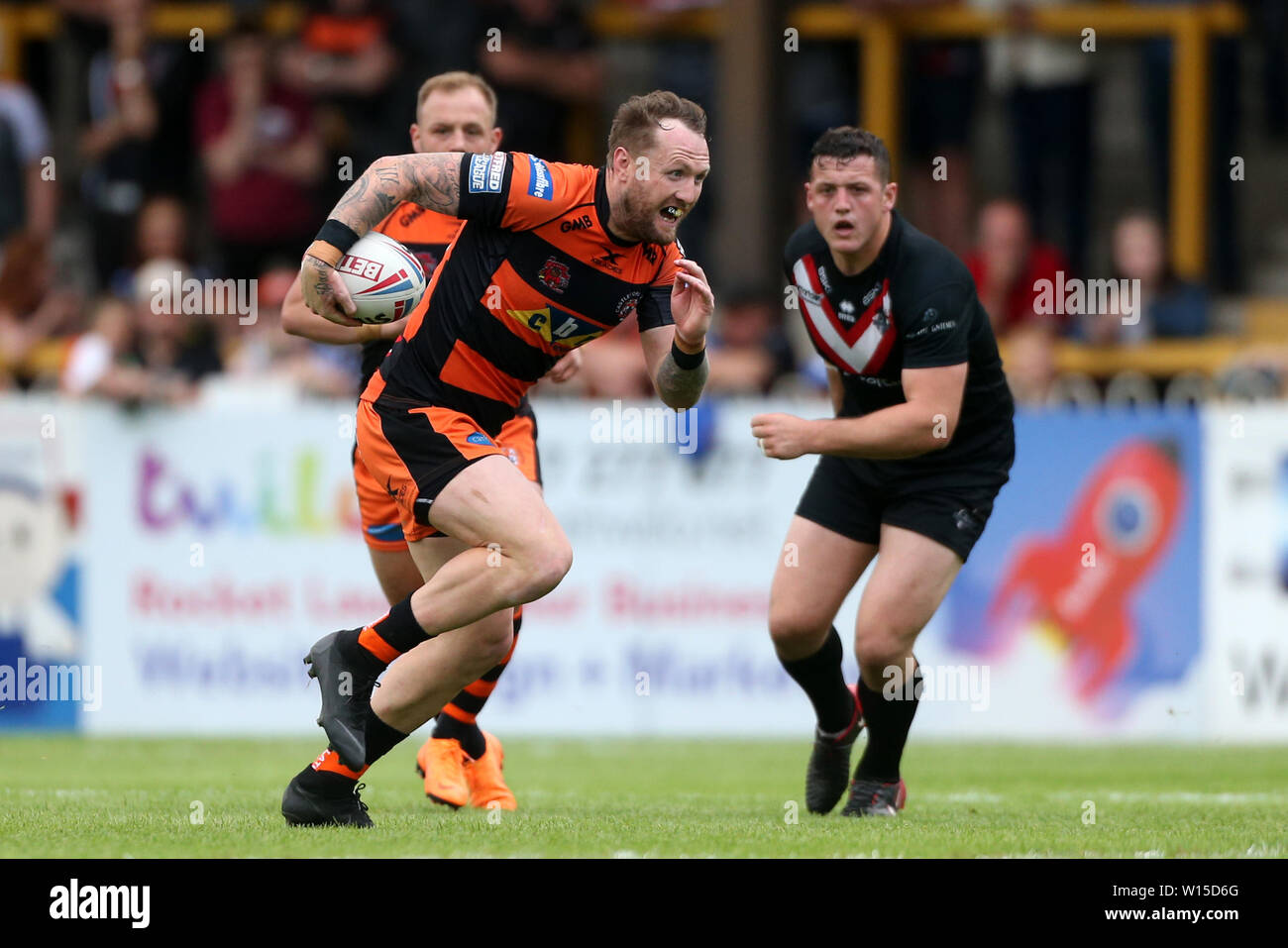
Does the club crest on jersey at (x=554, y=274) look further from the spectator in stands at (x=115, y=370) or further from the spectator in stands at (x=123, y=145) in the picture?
the spectator in stands at (x=123, y=145)

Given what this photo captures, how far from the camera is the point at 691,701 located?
11.7m

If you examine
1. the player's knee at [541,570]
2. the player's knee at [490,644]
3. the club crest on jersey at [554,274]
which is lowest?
the player's knee at [490,644]

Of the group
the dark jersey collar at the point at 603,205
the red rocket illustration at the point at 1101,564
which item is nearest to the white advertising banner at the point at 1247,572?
the red rocket illustration at the point at 1101,564

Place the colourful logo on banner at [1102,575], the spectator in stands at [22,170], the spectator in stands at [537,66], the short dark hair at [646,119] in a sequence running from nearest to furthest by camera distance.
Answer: the short dark hair at [646,119] < the colourful logo on banner at [1102,575] < the spectator in stands at [537,66] < the spectator in stands at [22,170]

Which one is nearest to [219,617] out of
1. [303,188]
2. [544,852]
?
[303,188]

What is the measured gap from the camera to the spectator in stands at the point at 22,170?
1428 centimetres

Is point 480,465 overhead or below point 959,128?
below

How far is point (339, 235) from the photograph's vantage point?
6121 millimetres

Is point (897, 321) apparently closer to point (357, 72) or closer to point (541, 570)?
point (541, 570)

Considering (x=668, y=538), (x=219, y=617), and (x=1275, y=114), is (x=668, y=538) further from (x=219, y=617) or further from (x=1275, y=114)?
(x=1275, y=114)

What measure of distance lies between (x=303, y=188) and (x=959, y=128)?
503 cm
